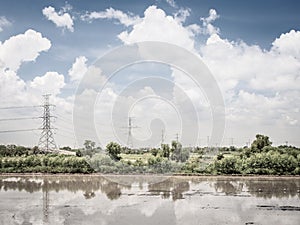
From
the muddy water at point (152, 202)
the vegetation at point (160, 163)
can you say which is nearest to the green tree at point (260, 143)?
the vegetation at point (160, 163)

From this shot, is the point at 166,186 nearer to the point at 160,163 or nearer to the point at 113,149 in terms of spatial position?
the point at 160,163

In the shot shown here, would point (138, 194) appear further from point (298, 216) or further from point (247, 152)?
point (247, 152)

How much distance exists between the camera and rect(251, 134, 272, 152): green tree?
116 ft

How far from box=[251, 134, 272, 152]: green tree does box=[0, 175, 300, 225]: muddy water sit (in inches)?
378

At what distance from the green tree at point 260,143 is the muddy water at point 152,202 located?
9598mm

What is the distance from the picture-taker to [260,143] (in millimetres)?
35625

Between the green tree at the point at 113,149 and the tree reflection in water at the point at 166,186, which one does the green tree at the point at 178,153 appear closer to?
the green tree at the point at 113,149

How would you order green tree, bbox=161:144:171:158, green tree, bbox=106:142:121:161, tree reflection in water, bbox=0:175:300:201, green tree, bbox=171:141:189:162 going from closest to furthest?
1. tree reflection in water, bbox=0:175:300:201
2. green tree, bbox=171:141:189:162
3. green tree, bbox=106:142:121:161
4. green tree, bbox=161:144:171:158

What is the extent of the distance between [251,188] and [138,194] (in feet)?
22.3

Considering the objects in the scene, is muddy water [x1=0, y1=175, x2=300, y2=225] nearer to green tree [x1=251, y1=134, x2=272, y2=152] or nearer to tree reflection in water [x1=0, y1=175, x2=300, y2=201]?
tree reflection in water [x1=0, y1=175, x2=300, y2=201]

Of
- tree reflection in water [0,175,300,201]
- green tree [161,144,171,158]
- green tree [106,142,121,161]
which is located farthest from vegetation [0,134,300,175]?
tree reflection in water [0,175,300,201]

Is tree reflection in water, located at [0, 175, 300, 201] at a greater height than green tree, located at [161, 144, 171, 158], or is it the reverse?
green tree, located at [161, 144, 171, 158]

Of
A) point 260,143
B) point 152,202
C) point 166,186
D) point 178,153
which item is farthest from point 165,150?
point 152,202

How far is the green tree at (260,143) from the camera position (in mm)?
35219
